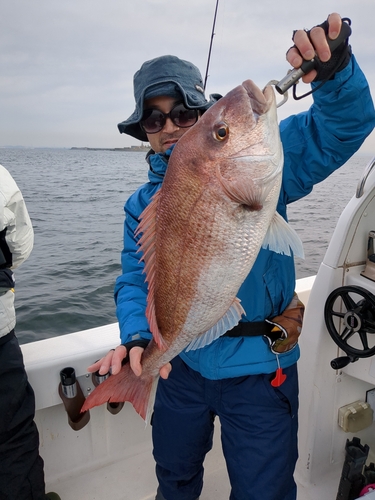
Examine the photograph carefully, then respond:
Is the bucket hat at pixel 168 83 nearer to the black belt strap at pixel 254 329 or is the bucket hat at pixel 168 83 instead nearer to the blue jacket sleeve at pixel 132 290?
the blue jacket sleeve at pixel 132 290

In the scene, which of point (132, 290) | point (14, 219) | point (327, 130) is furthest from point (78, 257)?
point (327, 130)

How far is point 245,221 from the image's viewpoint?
1.44 meters

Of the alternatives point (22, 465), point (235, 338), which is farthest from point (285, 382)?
point (22, 465)

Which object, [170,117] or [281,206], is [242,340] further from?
[170,117]

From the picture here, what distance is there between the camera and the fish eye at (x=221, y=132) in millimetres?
1405

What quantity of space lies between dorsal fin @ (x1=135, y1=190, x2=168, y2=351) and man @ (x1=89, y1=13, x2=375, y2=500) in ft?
0.64

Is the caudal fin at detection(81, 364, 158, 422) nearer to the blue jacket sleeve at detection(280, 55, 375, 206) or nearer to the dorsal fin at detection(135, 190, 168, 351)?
the dorsal fin at detection(135, 190, 168, 351)

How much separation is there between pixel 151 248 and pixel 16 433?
1605mm

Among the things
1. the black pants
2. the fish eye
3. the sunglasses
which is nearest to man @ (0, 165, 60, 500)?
the black pants

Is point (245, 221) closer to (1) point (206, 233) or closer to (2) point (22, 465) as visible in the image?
(1) point (206, 233)

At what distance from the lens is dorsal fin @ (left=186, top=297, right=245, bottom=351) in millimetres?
1635

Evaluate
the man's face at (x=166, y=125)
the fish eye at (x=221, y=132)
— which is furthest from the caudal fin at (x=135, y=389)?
the man's face at (x=166, y=125)

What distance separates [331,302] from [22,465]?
7.03ft

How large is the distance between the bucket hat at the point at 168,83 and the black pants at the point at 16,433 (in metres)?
1.62
